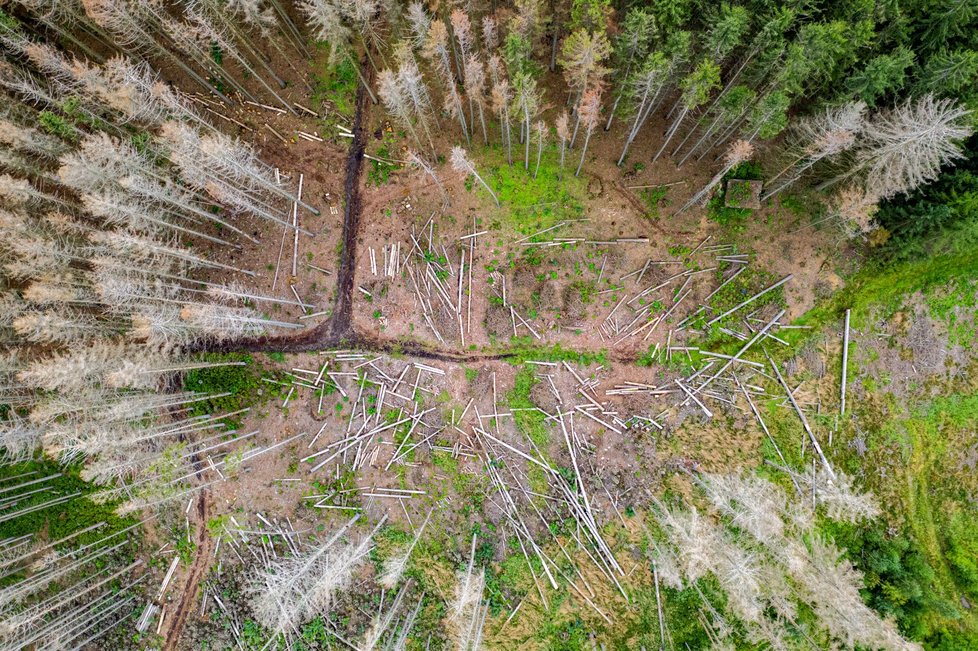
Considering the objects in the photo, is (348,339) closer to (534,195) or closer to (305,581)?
(305,581)

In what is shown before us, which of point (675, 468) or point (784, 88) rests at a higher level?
point (784, 88)

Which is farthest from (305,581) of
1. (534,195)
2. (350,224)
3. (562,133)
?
(562,133)

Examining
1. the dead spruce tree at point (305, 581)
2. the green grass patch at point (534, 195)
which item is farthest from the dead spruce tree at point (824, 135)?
the dead spruce tree at point (305, 581)

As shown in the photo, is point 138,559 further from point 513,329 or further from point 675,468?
point 675,468

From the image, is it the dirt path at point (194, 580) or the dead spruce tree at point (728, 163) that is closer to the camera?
the dead spruce tree at point (728, 163)

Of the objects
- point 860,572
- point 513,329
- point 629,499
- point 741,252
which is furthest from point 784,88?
point 860,572

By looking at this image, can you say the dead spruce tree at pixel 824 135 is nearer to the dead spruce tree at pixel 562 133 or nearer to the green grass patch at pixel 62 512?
the dead spruce tree at pixel 562 133

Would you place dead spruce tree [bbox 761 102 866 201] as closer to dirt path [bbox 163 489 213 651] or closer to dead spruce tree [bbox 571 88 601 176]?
dead spruce tree [bbox 571 88 601 176]

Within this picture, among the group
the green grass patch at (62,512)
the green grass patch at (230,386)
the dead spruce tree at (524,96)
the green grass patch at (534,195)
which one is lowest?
the green grass patch at (62,512)
